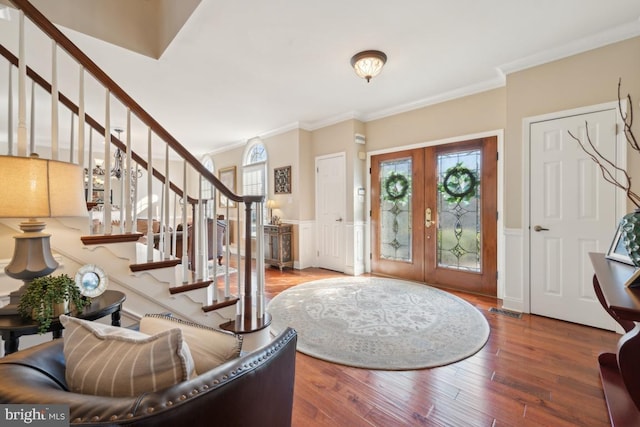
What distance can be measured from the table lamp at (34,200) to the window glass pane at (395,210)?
148 inches

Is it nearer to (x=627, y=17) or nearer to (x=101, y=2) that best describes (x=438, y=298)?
(x=627, y=17)

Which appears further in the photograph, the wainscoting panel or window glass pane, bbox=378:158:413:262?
the wainscoting panel

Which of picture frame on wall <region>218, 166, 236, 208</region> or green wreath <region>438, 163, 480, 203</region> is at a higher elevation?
picture frame on wall <region>218, 166, 236, 208</region>

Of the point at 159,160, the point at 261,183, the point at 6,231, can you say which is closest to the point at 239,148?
the point at 261,183

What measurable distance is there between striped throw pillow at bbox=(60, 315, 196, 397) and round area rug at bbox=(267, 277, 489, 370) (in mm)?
1618

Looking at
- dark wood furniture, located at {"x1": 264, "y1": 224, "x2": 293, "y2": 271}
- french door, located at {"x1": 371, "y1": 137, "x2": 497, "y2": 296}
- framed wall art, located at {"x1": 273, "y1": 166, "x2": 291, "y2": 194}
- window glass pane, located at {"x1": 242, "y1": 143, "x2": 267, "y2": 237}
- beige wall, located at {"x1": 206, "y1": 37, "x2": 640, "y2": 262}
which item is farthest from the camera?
window glass pane, located at {"x1": 242, "y1": 143, "x2": 267, "y2": 237}

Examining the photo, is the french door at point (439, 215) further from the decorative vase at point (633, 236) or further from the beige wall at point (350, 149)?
the decorative vase at point (633, 236)

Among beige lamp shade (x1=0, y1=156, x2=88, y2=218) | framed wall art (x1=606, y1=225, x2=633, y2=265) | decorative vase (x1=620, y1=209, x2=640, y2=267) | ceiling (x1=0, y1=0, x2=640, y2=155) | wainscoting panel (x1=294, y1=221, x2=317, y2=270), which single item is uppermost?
ceiling (x1=0, y1=0, x2=640, y2=155)

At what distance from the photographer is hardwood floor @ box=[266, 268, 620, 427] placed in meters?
1.50

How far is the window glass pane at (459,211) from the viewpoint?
3.56m

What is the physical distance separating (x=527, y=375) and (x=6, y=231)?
3374mm

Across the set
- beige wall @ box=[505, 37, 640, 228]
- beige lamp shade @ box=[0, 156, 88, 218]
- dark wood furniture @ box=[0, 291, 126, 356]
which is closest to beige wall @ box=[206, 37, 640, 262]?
beige wall @ box=[505, 37, 640, 228]

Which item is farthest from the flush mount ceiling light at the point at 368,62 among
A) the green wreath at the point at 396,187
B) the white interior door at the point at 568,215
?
the green wreath at the point at 396,187

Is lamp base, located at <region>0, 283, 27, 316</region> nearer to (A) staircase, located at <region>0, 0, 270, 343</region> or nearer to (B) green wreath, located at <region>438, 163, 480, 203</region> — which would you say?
(A) staircase, located at <region>0, 0, 270, 343</region>
